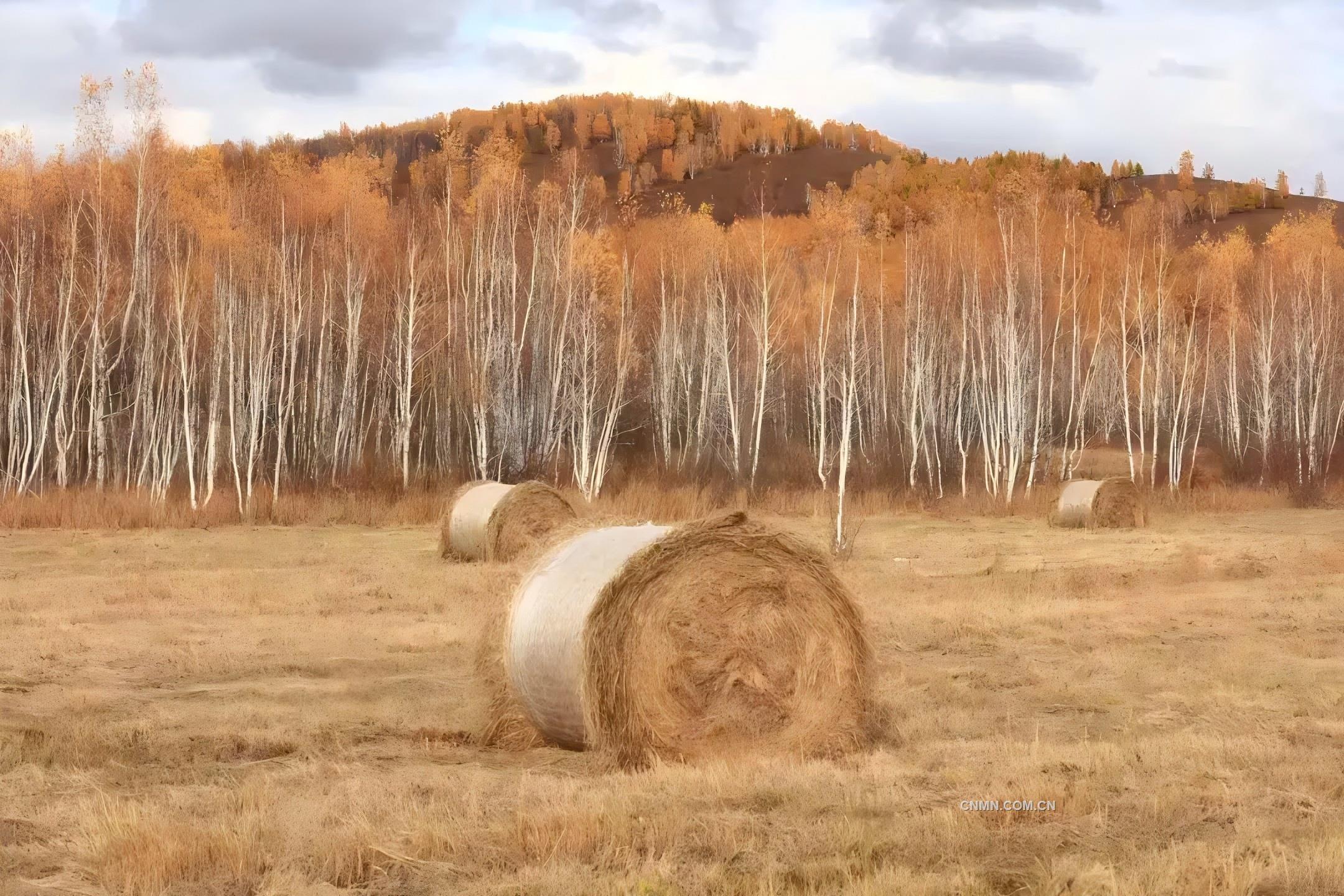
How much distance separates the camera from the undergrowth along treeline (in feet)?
109

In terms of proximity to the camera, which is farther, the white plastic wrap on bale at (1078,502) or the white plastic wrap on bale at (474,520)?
the white plastic wrap on bale at (1078,502)

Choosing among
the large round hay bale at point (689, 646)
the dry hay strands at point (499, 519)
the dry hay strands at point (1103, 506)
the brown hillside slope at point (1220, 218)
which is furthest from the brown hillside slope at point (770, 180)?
the large round hay bale at point (689, 646)

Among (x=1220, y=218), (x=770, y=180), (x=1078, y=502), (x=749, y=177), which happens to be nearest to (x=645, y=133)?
(x=770, y=180)

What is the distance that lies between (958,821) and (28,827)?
395 centimetres

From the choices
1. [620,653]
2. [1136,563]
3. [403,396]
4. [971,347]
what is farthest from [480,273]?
[620,653]

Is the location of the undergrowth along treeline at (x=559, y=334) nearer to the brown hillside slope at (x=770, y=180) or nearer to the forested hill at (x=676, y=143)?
the brown hillside slope at (x=770, y=180)

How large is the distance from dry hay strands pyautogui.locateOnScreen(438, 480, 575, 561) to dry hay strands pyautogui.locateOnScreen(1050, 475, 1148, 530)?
1021 cm

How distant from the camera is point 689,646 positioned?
303 inches

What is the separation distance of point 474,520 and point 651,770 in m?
11.5

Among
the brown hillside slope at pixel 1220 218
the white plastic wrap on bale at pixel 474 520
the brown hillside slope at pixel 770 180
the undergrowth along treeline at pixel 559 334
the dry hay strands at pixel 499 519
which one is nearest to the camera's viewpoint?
the dry hay strands at pixel 499 519

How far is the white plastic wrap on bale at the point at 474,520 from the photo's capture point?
18047 millimetres

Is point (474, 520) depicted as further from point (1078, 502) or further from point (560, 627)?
point (1078, 502)

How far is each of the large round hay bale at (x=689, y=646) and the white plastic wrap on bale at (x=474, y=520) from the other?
32.7 feet

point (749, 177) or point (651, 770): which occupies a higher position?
point (749, 177)
